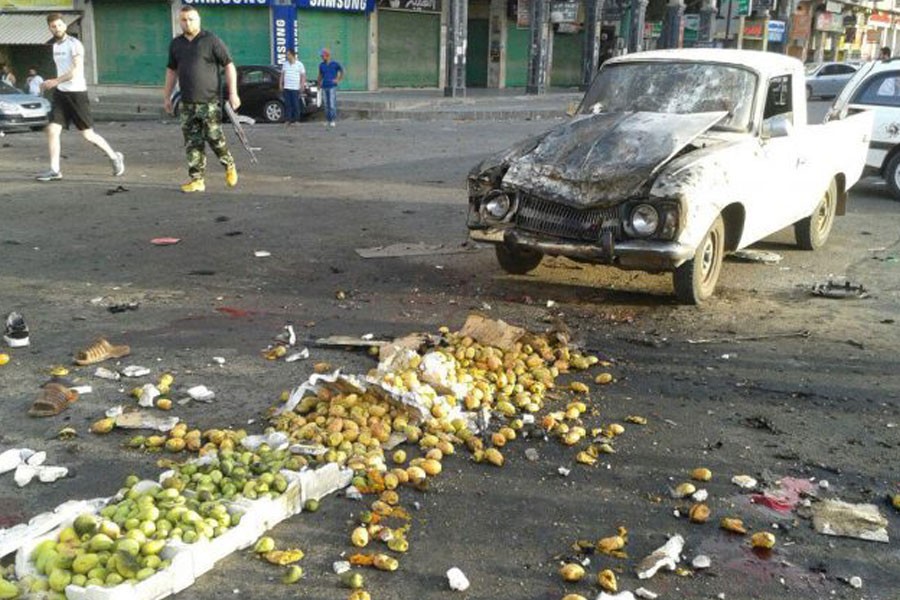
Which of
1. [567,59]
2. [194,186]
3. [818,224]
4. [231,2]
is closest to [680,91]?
[818,224]

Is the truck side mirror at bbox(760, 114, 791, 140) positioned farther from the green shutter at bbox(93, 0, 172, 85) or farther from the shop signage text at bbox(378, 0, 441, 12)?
the shop signage text at bbox(378, 0, 441, 12)

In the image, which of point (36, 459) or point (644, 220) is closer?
point (36, 459)

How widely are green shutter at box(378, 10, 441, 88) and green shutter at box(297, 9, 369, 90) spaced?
0.92 metres

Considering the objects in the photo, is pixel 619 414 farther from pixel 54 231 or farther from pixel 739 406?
pixel 54 231

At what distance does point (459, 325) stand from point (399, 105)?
69.4ft

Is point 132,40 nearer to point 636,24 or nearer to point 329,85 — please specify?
point 329,85

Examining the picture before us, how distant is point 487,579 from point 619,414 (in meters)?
1.71

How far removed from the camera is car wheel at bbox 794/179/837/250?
852 cm

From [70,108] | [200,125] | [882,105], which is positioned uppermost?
[882,105]

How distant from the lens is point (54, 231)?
859 cm

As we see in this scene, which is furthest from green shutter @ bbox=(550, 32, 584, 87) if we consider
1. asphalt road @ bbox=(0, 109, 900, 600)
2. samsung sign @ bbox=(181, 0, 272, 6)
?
asphalt road @ bbox=(0, 109, 900, 600)

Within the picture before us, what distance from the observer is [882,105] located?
37.8 ft

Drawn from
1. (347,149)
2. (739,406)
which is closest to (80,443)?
(739,406)

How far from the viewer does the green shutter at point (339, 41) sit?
30688 mm
